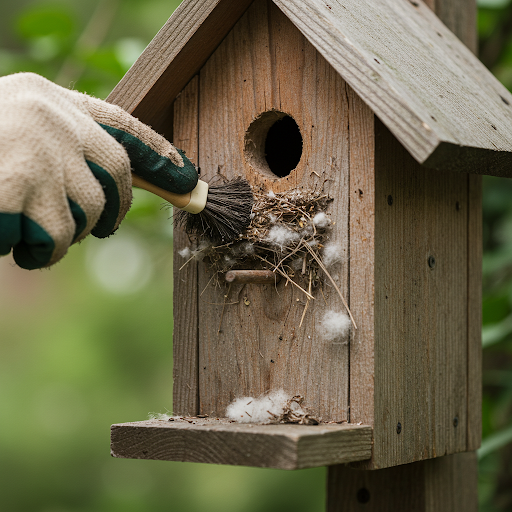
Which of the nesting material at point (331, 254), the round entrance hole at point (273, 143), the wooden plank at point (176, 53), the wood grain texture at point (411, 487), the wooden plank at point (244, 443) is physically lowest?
the wood grain texture at point (411, 487)

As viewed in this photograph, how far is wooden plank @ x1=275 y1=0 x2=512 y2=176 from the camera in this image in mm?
1597

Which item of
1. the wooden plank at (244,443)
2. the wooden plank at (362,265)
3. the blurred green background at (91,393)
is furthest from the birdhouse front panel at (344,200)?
the blurred green background at (91,393)

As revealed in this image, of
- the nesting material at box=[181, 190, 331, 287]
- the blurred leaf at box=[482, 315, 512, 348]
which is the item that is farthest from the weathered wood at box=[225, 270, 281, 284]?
the blurred leaf at box=[482, 315, 512, 348]

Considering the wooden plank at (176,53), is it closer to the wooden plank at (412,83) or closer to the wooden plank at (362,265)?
the wooden plank at (412,83)

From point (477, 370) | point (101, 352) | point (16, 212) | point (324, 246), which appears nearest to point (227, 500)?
point (101, 352)

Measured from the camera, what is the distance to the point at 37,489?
6660mm

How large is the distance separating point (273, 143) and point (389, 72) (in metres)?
0.66

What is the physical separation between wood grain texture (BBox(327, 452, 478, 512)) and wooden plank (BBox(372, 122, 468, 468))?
0.67ft

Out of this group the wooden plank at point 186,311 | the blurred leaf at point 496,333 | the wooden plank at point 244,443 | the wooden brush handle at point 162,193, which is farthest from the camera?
the blurred leaf at point 496,333

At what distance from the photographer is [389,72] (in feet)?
5.61

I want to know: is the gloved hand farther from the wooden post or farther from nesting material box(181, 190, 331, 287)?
the wooden post

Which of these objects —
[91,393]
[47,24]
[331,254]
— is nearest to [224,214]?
[331,254]

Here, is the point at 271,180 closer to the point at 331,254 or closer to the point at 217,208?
the point at 217,208

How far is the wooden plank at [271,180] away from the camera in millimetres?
1859
